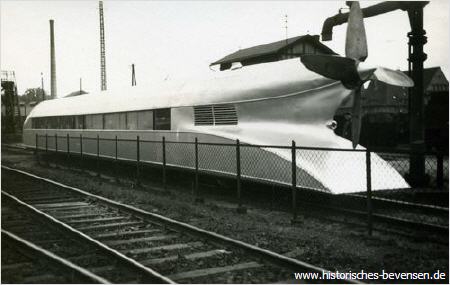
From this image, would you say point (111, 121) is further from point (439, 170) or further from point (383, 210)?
point (439, 170)

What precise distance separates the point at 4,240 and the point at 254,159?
472 cm

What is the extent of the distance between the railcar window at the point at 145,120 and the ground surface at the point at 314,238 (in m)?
3.33

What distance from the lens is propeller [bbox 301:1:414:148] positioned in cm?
772

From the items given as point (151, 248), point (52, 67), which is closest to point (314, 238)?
point (151, 248)

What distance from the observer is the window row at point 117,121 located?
43.2 ft

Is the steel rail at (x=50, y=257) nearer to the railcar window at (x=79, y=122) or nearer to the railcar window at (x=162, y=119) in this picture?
the railcar window at (x=162, y=119)

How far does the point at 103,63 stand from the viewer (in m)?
44.6

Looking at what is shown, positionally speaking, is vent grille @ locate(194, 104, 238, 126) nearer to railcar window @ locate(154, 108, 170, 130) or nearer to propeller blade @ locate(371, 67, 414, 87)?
railcar window @ locate(154, 108, 170, 130)

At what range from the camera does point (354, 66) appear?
7730mm

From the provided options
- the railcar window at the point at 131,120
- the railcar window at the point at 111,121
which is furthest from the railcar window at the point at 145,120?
the railcar window at the point at 111,121

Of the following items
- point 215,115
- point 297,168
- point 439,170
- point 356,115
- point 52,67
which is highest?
point 52,67

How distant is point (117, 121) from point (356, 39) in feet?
33.1

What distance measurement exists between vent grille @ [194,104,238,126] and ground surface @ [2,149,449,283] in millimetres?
1861

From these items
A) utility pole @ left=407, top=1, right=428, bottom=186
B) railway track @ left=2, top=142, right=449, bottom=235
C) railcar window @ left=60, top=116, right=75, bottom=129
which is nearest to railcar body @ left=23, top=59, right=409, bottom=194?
railway track @ left=2, top=142, right=449, bottom=235
